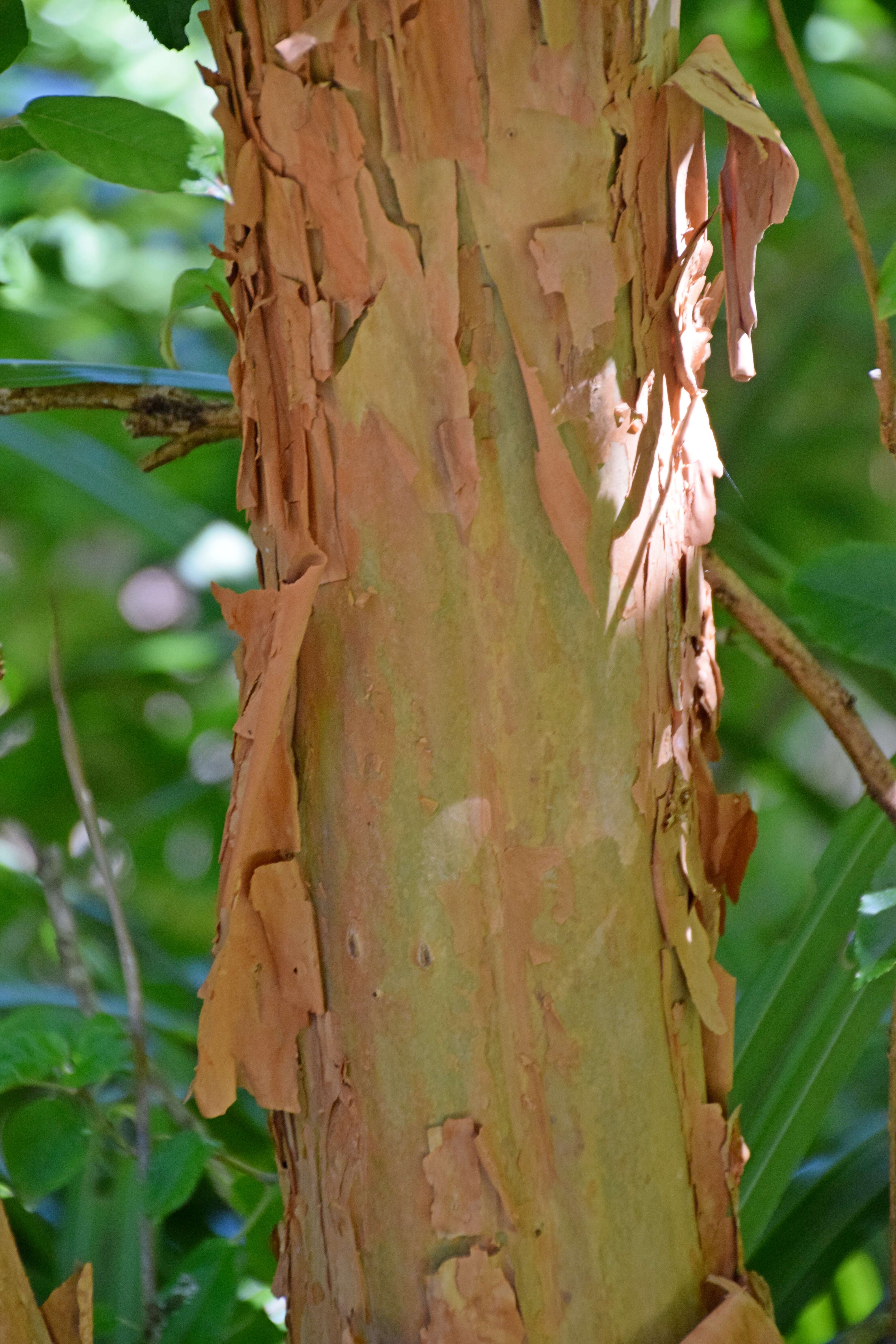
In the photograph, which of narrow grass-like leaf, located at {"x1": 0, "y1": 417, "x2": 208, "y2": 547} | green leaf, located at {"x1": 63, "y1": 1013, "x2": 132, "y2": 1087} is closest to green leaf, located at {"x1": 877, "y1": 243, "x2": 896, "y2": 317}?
green leaf, located at {"x1": 63, "y1": 1013, "x2": 132, "y2": 1087}

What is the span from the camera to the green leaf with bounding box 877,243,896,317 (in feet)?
1.19

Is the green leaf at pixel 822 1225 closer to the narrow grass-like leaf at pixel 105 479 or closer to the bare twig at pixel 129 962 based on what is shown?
the bare twig at pixel 129 962

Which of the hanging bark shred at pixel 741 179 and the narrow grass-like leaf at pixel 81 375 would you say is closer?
the hanging bark shred at pixel 741 179

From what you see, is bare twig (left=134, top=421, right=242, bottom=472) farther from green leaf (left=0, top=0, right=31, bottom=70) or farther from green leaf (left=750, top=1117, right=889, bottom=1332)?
green leaf (left=750, top=1117, right=889, bottom=1332)

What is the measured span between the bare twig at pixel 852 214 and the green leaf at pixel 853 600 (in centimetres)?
7

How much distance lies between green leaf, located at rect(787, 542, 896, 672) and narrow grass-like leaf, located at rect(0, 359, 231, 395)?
0.27 metres

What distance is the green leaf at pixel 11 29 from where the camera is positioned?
17.2 inches

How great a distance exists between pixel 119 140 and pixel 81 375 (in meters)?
0.11

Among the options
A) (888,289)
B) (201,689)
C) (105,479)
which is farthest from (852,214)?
(201,689)

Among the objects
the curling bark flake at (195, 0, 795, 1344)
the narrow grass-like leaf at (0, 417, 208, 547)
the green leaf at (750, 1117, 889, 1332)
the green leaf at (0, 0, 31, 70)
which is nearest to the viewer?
the curling bark flake at (195, 0, 795, 1344)

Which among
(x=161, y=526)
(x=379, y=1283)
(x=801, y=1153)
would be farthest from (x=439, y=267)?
(x=161, y=526)

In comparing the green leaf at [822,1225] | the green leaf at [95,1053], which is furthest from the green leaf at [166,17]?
the green leaf at [822,1225]

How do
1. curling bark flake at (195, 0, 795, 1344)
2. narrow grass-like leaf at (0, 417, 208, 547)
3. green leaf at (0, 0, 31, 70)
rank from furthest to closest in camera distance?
1. narrow grass-like leaf at (0, 417, 208, 547)
2. green leaf at (0, 0, 31, 70)
3. curling bark flake at (195, 0, 795, 1344)

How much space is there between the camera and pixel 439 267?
0.32m
